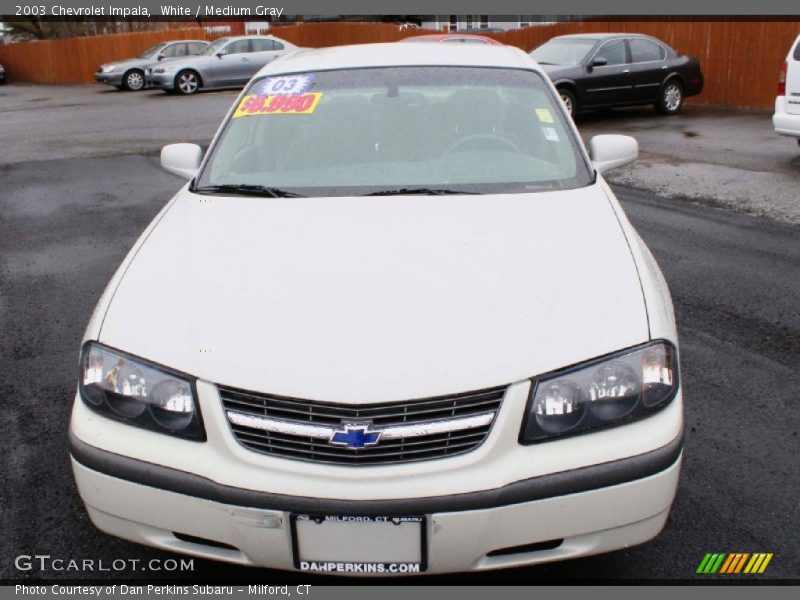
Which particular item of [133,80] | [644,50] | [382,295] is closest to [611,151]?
[382,295]

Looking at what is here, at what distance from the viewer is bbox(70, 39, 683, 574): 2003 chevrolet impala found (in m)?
2.20

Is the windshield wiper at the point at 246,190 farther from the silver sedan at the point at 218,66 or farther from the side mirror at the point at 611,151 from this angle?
the silver sedan at the point at 218,66

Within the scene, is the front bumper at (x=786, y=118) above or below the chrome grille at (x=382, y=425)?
below

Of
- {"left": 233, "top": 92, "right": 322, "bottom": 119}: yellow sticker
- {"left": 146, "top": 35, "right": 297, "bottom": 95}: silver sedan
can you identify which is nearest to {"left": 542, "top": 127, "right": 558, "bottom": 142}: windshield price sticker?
{"left": 233, "top": 92, "right": 322, "bottom": 119}: yellow sticker

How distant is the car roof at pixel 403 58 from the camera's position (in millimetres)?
3967

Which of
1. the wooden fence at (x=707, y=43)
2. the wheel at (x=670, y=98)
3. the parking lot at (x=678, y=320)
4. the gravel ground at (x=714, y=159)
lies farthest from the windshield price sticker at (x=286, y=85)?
the wooden fence at (x=707, y=43)

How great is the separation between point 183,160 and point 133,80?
2277cm

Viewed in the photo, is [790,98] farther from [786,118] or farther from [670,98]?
[670,98]

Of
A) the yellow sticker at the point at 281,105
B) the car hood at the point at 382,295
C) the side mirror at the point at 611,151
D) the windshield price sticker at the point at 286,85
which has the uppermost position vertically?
the windshield price sticker at the point at 286,85

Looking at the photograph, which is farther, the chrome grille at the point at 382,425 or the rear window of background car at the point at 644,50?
the rear window of background car at the point at 644,50

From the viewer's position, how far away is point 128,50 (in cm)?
3103

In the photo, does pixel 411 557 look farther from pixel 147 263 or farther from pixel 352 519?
pixel 147 263

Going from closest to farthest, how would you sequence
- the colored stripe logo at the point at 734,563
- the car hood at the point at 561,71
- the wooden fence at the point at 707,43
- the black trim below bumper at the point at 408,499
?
the black trim below bumper at the point at 408,499
the colored stripe logo at the point at 734,563
the car hood at the point at 561,71
the wooden fence at the point at 707,43

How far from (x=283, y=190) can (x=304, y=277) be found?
85 centimetres
